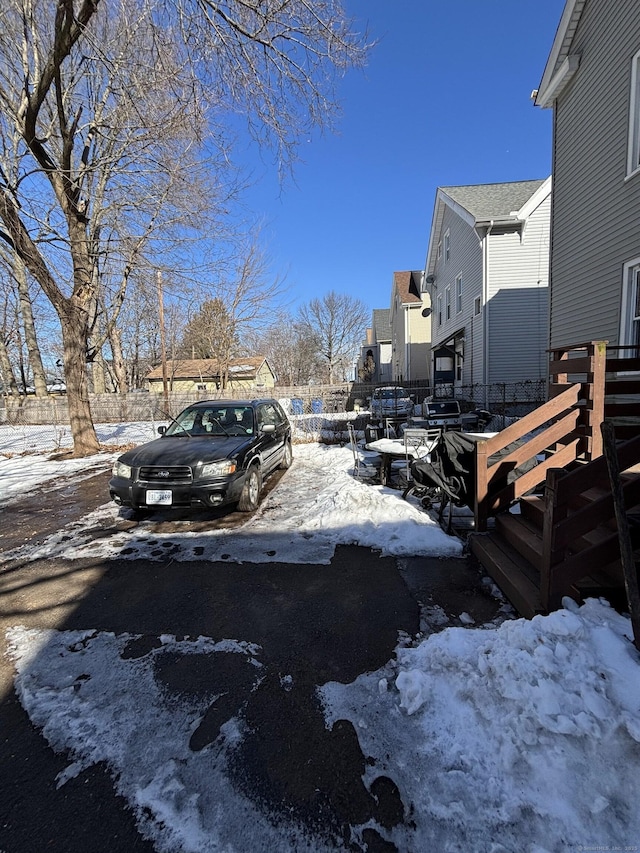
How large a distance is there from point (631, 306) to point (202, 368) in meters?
37.8

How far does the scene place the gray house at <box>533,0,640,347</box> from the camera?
6.72m

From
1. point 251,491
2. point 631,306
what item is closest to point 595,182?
point 631,306

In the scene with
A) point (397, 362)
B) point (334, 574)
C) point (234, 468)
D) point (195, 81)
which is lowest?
point (334, 574)

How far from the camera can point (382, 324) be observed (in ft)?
133

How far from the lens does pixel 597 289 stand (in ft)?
25.7

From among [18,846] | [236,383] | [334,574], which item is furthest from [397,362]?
[18,846]

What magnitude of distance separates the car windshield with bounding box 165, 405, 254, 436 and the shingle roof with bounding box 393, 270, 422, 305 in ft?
79.6

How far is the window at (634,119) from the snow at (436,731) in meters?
8.01

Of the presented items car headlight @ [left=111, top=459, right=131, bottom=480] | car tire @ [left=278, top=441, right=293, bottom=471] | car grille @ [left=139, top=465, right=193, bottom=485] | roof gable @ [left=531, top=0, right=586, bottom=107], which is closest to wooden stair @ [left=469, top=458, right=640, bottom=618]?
car grille @ [left=139, top=465, right=193, bottom=485]

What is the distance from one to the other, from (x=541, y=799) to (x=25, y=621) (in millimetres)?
3685

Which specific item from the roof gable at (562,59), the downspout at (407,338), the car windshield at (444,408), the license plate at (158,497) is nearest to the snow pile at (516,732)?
the license plate at (158,497)

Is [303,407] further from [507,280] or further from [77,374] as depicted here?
[77,374]

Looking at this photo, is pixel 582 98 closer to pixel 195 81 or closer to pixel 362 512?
pixel 195 81

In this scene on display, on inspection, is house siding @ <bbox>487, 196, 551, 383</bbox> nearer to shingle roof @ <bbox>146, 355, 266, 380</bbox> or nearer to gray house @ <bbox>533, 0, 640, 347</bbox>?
gray house @ <bbox>533, 0, 640, 347</bbox>
